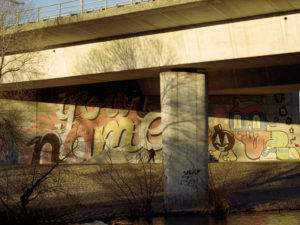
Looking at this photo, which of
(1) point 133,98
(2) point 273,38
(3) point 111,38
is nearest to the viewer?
(2) point 273,38

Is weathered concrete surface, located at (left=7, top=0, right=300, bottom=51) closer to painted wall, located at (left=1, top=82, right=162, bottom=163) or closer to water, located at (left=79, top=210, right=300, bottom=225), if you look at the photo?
water, located at (left=79, top=210, right=300, bottom=225)

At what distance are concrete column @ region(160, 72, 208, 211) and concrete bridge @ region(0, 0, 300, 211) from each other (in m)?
0.04

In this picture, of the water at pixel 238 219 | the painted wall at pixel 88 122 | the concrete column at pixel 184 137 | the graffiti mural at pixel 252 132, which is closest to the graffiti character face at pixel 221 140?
the graffiti mural at pixel 252 132

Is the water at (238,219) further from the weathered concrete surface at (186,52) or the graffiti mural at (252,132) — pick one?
the graffiti mural at (252,132)

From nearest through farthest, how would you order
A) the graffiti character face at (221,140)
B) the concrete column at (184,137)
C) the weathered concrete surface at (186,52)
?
the weathered concrete surface at (186,52) → the concrete column at (184,137) → the graffiti character face at (221,140)

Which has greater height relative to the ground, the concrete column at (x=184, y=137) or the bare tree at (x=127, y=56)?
the bare tree at (x=127, y=56)

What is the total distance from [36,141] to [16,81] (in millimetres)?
10105

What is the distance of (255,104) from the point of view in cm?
3528

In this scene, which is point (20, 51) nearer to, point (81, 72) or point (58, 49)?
point (58, 49)

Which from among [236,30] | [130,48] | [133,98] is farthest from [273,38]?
[133,98]

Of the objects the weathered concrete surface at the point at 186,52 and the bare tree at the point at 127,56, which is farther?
the bare tree at the point at 127,56

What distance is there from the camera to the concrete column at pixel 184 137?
1858cm

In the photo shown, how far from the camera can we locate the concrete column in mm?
18578

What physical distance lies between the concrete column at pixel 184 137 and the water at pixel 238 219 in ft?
4.67
